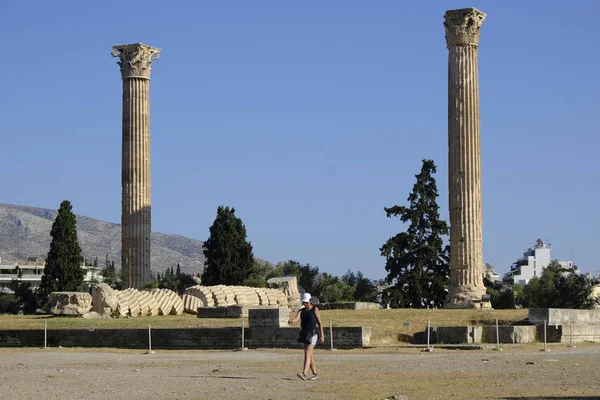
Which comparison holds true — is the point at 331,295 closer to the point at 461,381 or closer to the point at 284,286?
the point at 284,286

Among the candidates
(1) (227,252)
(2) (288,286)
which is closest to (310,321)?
(2) (288,286)

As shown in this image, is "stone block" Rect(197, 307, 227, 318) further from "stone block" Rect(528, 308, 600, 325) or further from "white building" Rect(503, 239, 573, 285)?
"white building" Rect(503, 239, 573, 285)

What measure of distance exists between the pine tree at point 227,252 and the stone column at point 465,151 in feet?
80.1

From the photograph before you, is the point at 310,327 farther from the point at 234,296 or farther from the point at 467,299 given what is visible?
the point at 234,296

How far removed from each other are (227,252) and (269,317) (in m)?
38.5

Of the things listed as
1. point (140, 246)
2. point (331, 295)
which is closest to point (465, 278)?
point (140, 246)

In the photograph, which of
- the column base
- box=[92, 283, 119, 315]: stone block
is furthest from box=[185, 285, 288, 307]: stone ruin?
the column base

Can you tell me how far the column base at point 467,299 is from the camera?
4047cm

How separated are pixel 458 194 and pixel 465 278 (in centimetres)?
277

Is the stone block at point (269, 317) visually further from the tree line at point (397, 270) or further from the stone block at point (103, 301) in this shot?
the tree line at point (397, 270)

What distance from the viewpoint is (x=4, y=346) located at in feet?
98.9

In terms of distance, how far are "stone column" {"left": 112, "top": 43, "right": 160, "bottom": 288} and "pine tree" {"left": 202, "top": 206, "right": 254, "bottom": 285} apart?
15.5 metres

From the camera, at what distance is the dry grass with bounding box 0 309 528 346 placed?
30.5 m

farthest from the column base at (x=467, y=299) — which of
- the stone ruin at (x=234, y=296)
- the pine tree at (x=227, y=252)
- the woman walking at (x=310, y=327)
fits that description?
the pine tree at (x=227, y=252)
